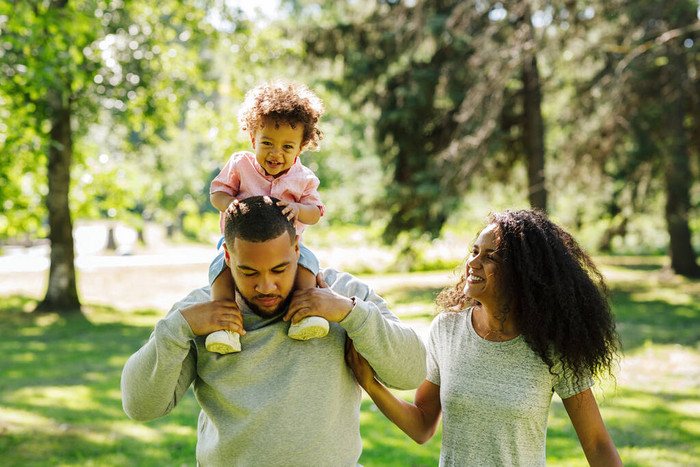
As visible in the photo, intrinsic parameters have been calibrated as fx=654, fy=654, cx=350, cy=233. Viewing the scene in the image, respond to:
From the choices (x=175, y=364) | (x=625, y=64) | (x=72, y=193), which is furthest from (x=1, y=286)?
(x=175, y=364)

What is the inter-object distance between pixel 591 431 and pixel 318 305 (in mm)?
1047

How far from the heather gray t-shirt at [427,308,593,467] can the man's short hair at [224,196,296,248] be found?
804 millimetres

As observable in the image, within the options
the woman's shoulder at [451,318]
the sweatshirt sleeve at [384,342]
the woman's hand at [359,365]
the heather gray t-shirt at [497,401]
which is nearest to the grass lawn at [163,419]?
the heather gray t-shirt at [497,401]

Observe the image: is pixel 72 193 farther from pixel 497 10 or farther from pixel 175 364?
pixel 175 364

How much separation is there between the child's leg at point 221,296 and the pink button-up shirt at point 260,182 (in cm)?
49

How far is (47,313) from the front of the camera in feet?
42.9

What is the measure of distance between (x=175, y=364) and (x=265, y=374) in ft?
0.93

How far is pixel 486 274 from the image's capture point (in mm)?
2396

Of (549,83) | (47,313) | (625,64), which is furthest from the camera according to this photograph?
(549,83)

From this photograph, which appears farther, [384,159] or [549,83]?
[384,159]

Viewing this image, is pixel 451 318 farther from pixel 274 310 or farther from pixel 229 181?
pixel 229 181

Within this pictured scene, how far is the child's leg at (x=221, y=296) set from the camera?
1985 millimetres

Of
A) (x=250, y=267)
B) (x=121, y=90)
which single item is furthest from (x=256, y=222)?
(x=121, y=90)

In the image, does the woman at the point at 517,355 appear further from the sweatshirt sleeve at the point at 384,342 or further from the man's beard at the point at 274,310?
the man's beard at the point at 274,310
